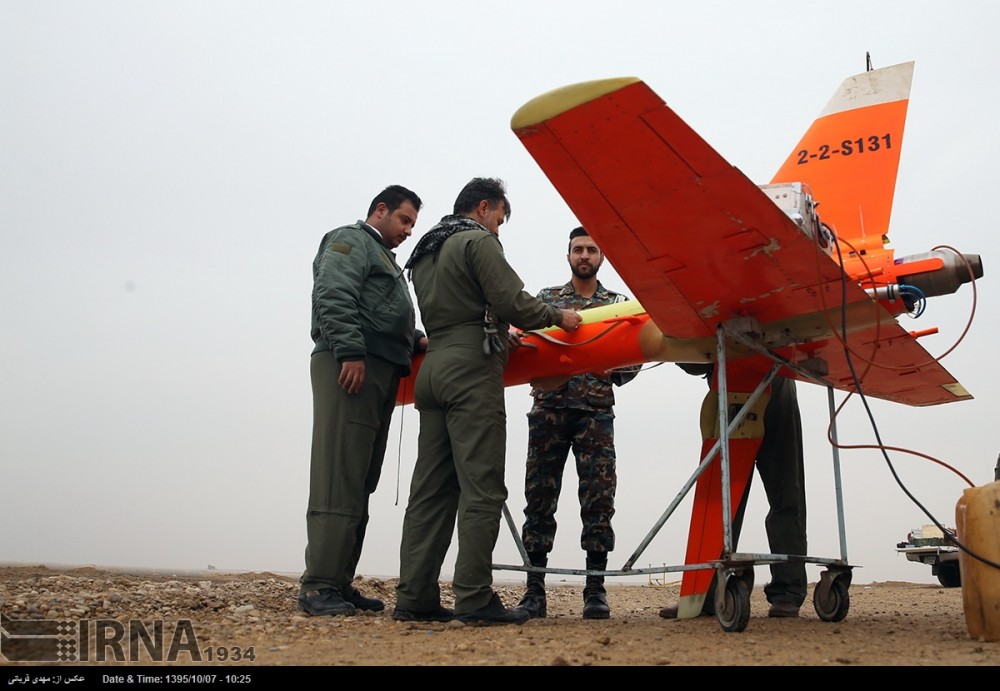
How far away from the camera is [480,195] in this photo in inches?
180

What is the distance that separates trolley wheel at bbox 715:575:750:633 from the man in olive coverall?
0.95 meters

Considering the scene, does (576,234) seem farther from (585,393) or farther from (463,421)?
(463,421)

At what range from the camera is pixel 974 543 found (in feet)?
10.8

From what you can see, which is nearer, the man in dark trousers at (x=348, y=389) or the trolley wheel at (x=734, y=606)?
the trolley wheel at (x=734, y=606)

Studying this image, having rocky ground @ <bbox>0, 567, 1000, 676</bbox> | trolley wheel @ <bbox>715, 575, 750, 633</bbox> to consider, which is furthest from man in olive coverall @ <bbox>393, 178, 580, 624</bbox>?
trolley wheel @ <bbox>715, 575, 750, 633</bbox>

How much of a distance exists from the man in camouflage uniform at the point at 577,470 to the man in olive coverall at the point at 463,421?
827mm


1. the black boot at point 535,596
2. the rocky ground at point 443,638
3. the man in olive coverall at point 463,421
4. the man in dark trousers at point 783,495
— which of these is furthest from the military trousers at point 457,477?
A: the man in dark trousers at point 783,495

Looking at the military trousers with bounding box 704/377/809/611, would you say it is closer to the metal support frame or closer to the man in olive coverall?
the metal support frame

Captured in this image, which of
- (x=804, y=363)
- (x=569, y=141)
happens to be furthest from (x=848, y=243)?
(x=569, y=141)

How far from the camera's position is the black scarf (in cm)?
431

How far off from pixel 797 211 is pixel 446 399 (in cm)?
177

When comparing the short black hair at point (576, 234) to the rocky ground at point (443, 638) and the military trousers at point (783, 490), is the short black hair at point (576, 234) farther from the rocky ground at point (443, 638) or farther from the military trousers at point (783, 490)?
the rocky ground at point (443, 638)

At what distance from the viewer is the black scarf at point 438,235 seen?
4312 mm

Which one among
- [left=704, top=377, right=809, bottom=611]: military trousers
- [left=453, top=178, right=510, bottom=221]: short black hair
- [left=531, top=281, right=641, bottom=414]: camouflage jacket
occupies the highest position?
[left=453, top=178, right=510, bottom=221]: short black hair
